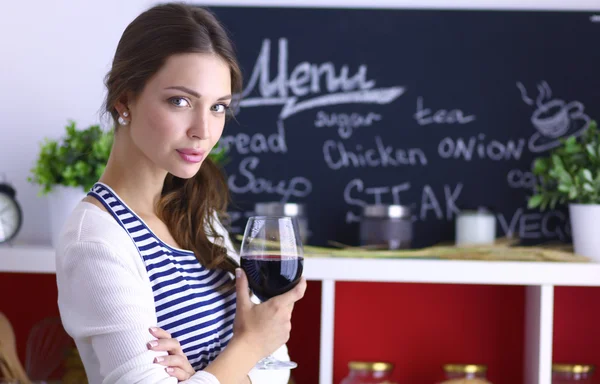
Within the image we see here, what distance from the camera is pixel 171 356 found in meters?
0.98

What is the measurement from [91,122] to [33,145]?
0.19 metres

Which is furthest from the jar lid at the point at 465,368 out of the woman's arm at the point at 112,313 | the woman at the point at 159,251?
the woman's arm at the point at 112,313

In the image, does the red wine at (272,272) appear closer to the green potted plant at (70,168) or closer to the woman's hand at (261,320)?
the woman's hand at (261,320)

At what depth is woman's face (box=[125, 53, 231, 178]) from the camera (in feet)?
3.43

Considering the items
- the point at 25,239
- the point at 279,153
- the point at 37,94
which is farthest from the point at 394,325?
the point at 37,94

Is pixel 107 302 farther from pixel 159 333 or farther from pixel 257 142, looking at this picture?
pixel 257 142

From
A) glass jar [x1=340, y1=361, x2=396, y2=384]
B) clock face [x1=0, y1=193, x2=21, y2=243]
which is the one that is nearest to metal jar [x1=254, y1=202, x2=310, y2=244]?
glass jar [x1=340, y1=361, x2=396, y2=384]

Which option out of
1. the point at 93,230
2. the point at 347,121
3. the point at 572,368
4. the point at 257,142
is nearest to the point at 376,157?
the point at 347,121

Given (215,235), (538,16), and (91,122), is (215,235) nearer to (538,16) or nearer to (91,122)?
(91,122)

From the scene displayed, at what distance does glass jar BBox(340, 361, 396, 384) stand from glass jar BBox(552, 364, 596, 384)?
1.45ft

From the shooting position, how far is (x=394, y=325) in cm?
212

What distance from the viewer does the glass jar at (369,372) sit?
186 cm

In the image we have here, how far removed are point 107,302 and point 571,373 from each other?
141 centimetres

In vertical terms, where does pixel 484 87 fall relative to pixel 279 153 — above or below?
above
